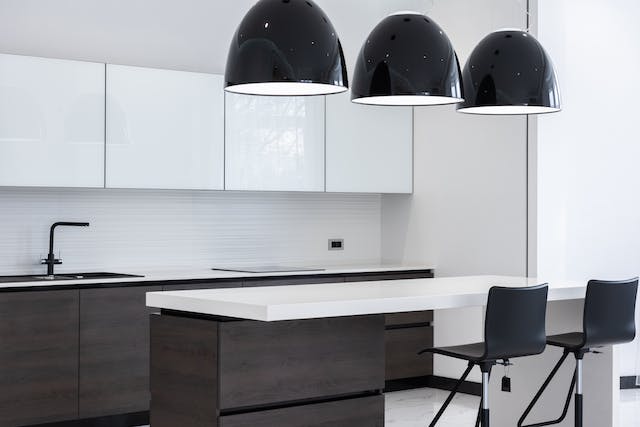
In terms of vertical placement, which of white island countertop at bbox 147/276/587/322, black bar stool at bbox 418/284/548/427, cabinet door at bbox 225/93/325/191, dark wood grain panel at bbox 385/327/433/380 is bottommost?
dark wood grain panel at bbox 385/327/433/380

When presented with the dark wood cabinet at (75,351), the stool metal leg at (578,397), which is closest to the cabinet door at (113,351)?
the dark wood cabinet at (75,351)

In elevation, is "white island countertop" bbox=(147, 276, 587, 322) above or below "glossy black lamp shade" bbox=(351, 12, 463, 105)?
below

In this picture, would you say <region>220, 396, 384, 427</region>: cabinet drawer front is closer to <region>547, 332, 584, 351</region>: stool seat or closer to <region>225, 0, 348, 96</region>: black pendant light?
<region>547, 332, 584, 351</region>: stool seat

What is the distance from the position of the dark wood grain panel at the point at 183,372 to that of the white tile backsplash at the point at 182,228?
7.15 feet

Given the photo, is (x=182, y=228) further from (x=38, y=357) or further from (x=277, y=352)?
(x=277, y=352)

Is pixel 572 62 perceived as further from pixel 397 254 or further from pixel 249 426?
pixel 249 426

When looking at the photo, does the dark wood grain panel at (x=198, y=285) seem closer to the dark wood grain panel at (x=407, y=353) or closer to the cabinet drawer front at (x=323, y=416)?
the dark wood grain panel at (x=407, y=353)

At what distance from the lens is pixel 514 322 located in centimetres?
414

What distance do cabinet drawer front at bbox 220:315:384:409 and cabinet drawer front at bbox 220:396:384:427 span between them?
0.05 meters

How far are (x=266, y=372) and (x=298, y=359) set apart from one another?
172 millimetres

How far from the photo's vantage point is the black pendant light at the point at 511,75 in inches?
175

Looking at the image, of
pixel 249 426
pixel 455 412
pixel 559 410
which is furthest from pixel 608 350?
pixel 249 426

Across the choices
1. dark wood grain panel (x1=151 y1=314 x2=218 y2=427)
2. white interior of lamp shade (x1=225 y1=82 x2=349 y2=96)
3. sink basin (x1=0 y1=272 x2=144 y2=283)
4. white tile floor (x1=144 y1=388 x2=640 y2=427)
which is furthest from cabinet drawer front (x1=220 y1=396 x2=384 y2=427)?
sink basin (x1=0 y1=272 x2=144 y2=283)

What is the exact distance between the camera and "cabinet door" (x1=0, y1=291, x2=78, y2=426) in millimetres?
5227
